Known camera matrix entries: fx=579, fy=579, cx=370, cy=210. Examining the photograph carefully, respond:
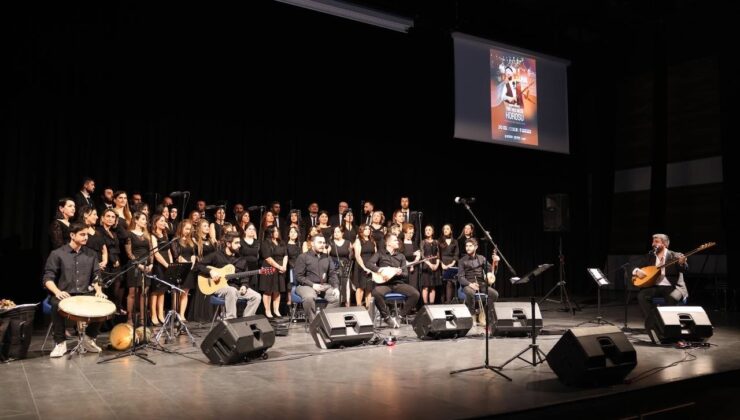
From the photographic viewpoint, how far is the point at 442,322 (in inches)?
267

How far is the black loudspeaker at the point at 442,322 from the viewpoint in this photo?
6.75m

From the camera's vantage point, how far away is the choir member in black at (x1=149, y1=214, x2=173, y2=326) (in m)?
7.60

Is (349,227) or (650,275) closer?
(650,275)

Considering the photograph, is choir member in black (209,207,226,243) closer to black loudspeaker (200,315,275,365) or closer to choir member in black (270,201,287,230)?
choir member in black (270,201,287,230)

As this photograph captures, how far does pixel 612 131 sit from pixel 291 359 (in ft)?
36.3

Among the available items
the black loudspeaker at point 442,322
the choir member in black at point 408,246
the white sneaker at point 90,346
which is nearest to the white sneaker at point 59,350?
the white sneaker at point 90,346

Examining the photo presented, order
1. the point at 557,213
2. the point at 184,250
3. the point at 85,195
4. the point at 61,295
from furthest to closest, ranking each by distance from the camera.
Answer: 1. the point at 557,213
2. the point at 184,250
3. the point at 85,195
4. the point at 61,295

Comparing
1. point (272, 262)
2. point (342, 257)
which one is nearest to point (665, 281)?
point (342, 257)

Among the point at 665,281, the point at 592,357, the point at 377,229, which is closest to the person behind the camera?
the point at 592,357

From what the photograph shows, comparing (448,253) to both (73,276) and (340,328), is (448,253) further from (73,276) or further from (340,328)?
(73,276)

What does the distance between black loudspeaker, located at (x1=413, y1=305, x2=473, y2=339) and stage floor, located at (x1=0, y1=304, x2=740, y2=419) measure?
0.33 m

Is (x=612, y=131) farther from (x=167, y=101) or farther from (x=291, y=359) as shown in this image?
(x=291, y=359)

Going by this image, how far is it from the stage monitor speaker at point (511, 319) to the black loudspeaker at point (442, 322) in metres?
0.33

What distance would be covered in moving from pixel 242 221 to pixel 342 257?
5.47 ft
